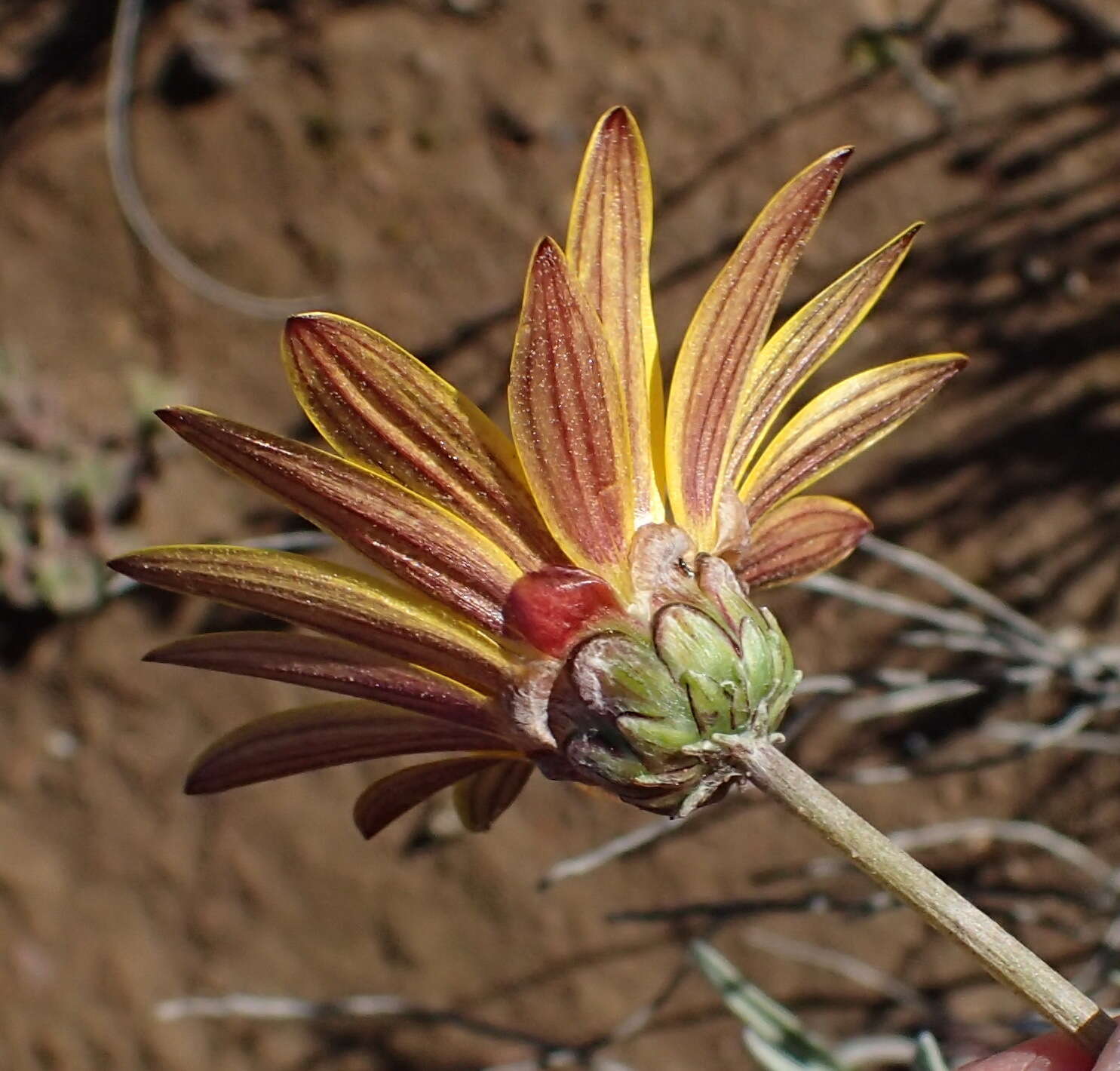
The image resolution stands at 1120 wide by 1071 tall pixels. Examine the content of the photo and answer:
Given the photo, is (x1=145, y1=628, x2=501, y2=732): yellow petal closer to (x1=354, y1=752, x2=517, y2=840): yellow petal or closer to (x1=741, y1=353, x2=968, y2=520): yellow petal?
(x1=354, y1=752, x2=517, y2=840): yellow petal

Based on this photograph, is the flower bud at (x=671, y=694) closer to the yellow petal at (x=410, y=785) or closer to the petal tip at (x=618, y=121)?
the yellow petal at (x=410, y=785)

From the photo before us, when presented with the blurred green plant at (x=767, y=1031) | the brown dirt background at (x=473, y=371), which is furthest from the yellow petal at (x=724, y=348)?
the brown dirt background at (x=473, y=371)

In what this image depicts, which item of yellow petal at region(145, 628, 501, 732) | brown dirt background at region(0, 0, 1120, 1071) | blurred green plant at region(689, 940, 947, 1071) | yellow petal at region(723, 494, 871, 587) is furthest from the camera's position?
brown dirt background at region(0, 0, 1120, 1071)

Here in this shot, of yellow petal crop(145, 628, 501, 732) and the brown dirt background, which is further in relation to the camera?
the brown dirt background

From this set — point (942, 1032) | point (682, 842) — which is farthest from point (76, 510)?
point (942, 1032)

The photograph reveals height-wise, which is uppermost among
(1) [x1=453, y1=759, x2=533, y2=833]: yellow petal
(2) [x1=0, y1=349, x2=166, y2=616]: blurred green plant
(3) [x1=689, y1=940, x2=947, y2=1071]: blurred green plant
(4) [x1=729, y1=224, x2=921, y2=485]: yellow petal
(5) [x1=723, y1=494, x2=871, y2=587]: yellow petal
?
(2) [x1=0, y1=349, x2=166, y2=616]: blurred green plant

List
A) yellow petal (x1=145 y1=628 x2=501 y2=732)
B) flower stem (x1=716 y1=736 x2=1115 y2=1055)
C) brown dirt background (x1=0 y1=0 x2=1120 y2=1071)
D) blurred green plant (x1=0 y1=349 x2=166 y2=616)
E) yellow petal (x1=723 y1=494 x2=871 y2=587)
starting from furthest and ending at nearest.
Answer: blurred green plant (x1=0 y1=349 x2=166 y2=616), brown dirt background (x1=0 y1=0 x2=1120 y2=1071), yellow petal (x1=723 y1=494 x2=871 y2=587), yellow petal (x1=145 y1=628 x2=501 y2=732), flower stem (x1=716 y1=736 x2=1115 y2=1055)

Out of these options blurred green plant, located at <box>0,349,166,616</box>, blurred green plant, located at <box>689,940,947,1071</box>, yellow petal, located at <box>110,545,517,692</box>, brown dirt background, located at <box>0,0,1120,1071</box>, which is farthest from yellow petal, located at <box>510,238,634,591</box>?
blurred green plant, located at <box>0,349,166,616</box>
